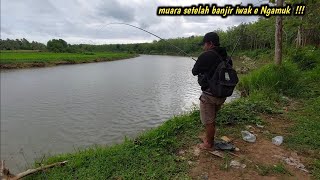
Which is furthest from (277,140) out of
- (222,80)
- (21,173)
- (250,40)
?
(250,40)

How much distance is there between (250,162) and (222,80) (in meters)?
1.37

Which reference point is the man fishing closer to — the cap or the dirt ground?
the cap

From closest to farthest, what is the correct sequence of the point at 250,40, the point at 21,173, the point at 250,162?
the point at 250,162
the point at 21,173
the point at 250,40

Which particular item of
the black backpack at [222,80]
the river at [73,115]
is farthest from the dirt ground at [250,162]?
the river at [73,115]

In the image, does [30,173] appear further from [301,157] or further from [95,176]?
[301,157]

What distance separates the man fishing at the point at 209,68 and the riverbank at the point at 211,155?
2.22ft

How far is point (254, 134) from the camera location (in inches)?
217

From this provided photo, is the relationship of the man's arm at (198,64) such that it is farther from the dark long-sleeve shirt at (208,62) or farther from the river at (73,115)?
the river at (73,115)

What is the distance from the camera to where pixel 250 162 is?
434 centimetres

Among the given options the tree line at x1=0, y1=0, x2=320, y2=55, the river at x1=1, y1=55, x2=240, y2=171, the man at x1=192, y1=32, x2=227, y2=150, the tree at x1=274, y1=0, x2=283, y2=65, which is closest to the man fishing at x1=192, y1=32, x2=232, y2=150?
the man at x1=192, y1=32, x2=227, y2=150

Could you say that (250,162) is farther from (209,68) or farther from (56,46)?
(56,46)

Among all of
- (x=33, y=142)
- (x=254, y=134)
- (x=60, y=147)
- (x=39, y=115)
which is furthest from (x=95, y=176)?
(x=39, y=115)

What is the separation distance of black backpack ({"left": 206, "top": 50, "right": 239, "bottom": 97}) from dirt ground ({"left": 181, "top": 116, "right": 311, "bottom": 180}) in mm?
1077

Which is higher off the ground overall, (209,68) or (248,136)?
(209,68)
